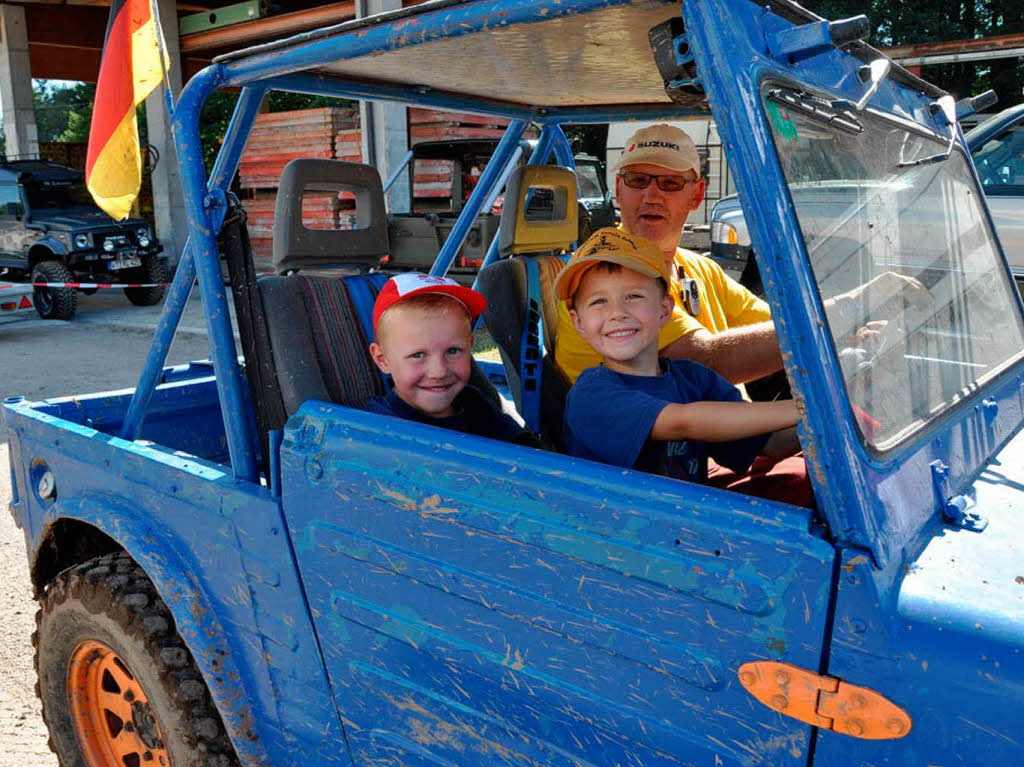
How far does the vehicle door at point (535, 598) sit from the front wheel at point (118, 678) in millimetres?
445

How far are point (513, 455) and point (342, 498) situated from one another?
37 centimetres

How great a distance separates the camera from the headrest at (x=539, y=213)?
270cm

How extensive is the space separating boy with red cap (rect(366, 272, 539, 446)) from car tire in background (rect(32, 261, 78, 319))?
1112 cm

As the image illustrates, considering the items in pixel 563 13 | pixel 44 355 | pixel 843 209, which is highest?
pixel 563 13

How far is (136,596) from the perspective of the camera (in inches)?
78.4

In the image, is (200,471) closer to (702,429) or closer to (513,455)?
(513,455)

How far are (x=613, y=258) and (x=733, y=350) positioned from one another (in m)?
0.78

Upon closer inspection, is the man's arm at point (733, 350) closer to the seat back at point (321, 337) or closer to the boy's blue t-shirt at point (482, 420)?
the boy's blue t-shirt at point (482, 420)

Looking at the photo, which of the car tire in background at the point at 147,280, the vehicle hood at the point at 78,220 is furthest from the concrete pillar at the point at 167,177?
the vehicle hood at the point at 78,220

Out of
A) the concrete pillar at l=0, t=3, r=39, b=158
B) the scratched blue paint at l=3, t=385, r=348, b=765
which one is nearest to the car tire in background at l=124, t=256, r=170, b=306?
the concrete pillar at l=0, t=3, r=39, b=158

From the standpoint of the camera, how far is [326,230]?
7.78ft

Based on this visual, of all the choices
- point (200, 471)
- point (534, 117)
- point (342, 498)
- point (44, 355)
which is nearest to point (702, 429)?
point (342, 498)

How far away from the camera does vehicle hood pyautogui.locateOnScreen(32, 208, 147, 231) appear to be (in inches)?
477

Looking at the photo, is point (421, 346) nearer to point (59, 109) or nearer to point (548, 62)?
point (548, 62)
